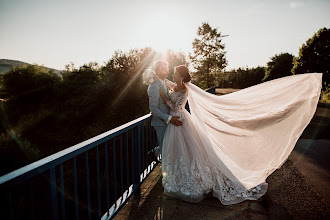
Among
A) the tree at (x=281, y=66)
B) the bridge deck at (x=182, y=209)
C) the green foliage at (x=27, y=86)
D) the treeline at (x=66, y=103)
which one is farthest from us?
the tree at (x=281, y=66)

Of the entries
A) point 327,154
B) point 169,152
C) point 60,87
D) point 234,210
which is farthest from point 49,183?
point 60,87

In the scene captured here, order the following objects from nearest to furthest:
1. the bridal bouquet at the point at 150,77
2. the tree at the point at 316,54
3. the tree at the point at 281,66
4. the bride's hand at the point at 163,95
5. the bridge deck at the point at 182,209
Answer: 1. the bridge deck at the point at 182,209
2. the bridal bouquet at the point at 150,77
3. the bride's hand at the point at 163,95
4. the tree at the point at 316,54
5. the tree at the point at 281,66

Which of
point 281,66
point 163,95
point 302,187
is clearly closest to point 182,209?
point 163,95

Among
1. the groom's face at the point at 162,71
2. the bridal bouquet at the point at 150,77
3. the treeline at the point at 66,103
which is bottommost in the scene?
the treeline at the point at 66,103

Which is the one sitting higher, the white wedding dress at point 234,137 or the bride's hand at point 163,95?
the bride's hand at point 163,95

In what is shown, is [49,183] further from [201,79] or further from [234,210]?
[201,79]

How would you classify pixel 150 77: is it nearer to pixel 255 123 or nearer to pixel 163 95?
pixel 163 95

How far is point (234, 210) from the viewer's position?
298 cm

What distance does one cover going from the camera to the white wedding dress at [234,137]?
332 cm

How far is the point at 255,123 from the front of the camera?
388 cm

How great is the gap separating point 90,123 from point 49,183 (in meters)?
23.4

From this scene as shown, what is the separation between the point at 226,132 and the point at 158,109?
1.43 m

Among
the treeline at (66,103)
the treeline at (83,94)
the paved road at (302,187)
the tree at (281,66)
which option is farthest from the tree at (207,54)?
the paved road at (302,187)

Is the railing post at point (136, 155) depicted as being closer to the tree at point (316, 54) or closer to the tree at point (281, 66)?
the tree at point (316, 54)
